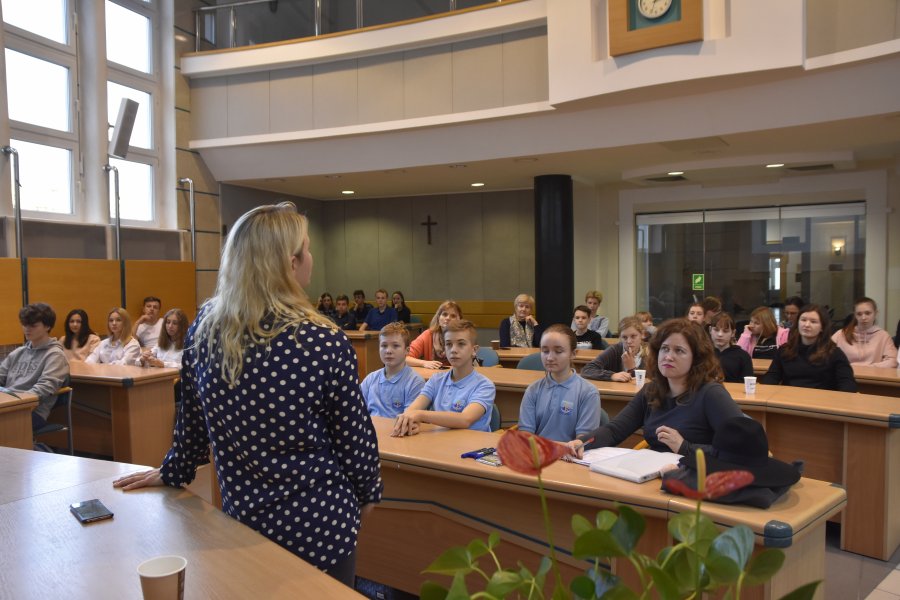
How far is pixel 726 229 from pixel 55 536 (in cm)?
1073

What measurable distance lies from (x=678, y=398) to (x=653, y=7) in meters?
5.14

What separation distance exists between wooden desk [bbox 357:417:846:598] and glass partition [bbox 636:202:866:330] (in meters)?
8.68

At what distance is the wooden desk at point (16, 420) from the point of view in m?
4.32

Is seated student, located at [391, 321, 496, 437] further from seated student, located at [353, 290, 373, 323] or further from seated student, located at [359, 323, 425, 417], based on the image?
seated student, located at [353, 290, 373, 323]

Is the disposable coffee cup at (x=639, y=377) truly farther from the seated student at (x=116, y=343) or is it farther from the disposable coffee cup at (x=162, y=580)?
the seated student at (x=116, y=343)

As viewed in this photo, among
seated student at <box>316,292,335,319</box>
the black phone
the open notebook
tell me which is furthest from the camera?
seated student at <box>316,292,335,319</box>

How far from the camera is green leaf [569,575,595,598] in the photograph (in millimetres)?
793

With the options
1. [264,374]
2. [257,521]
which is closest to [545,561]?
[264,374]

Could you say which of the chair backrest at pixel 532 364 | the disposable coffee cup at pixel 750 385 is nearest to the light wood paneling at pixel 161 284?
the chair backrest at pixel 532 364

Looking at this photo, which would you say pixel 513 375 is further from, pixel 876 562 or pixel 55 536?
pixel 55 536

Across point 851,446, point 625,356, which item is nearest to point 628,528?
point 851,446

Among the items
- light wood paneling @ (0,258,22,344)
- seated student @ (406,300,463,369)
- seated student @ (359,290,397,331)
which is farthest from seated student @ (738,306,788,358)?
light wood paneling @ (0,258,22,344)

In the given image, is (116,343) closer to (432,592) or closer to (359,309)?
(359,309)

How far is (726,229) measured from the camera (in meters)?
11.0
